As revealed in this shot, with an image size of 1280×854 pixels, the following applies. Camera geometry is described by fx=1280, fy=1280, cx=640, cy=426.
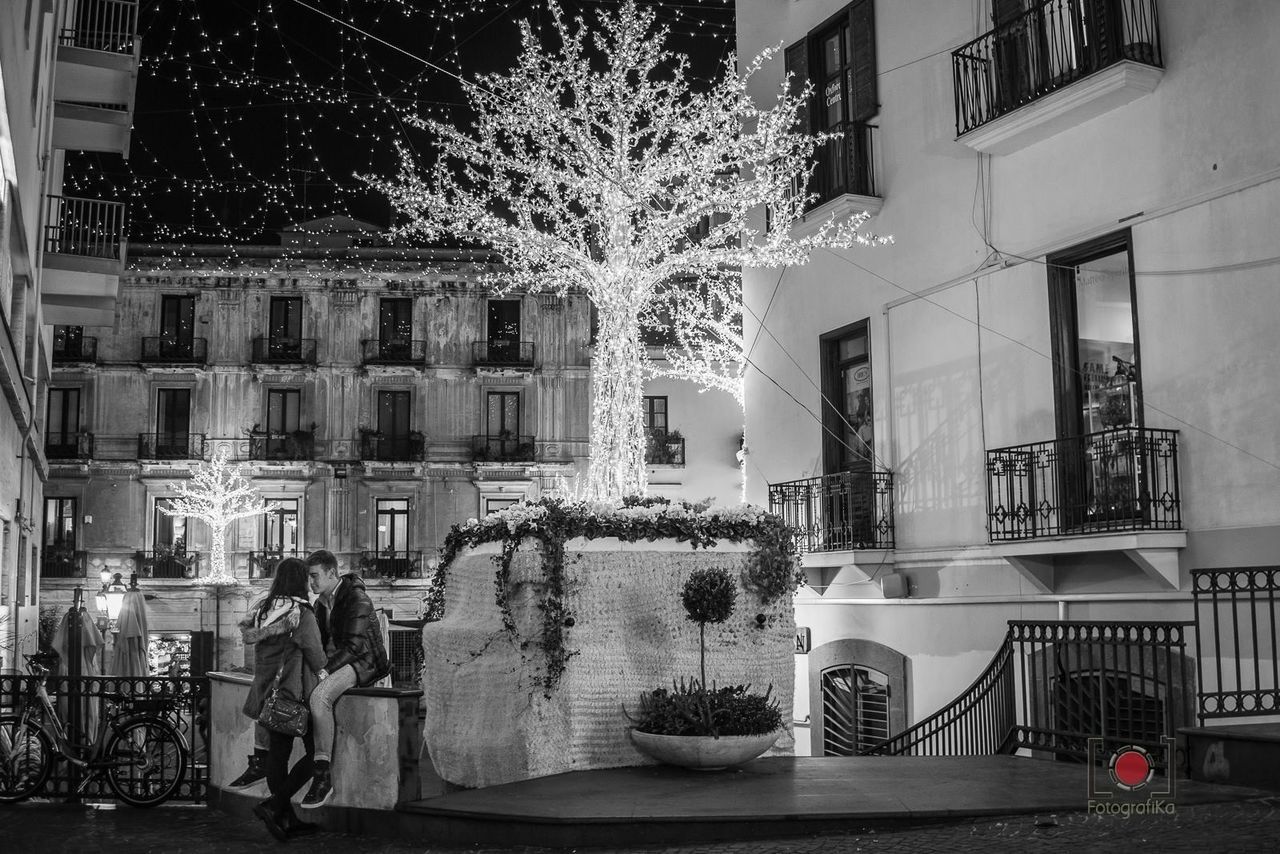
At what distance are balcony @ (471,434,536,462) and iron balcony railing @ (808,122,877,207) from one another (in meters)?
27.5

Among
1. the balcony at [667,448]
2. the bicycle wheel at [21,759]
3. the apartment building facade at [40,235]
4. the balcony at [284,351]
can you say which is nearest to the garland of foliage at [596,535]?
the bicycle wheel at [21,759]

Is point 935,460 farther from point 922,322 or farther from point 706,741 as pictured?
point 706,741

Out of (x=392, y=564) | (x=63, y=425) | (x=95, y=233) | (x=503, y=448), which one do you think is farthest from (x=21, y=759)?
(x=63, y=425)

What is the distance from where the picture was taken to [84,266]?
1850cm

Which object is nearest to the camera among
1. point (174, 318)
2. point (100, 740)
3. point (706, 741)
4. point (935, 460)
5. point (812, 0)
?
point (706, 741)

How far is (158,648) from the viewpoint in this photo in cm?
4047

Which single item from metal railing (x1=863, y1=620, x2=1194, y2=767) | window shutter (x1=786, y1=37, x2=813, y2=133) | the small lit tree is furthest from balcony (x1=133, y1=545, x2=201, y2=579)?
metal railing (x1=863, y1=620, x2=1194, y2=767)

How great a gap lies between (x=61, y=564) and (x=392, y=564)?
34.2 ft

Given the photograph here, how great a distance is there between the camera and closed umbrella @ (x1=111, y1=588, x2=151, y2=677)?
1761 centimetres

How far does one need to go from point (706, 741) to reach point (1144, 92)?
7.17 m

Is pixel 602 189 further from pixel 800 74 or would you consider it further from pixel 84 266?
pixel 84 266

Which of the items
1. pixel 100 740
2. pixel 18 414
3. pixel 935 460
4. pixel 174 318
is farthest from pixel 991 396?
pixel 174 318

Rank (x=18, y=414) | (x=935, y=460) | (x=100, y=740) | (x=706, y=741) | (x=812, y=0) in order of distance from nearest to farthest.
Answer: (x=706, y=741), (x=100, y=740), (x=935, y=460), (x=18, y=414), (x=812, y=0)

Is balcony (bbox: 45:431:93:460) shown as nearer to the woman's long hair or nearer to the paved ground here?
the paved ground
